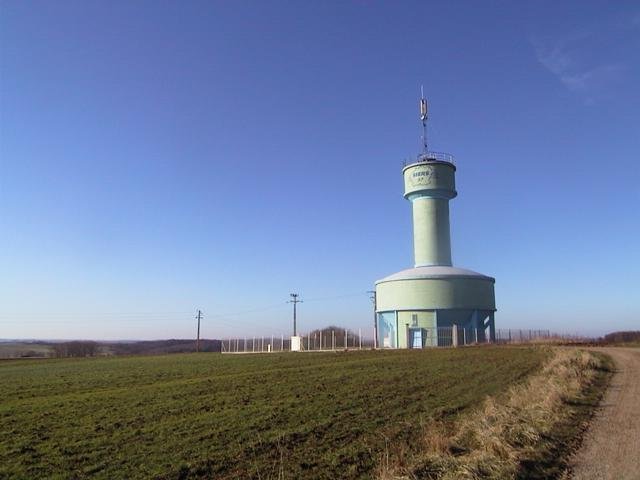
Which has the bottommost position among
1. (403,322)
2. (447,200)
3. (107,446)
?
(107,446)

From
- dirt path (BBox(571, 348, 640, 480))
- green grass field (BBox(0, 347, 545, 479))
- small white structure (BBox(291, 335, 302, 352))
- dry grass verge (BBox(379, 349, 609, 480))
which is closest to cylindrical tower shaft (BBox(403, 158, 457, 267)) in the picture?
small white structure (BBox(291, 335, 302, 352))

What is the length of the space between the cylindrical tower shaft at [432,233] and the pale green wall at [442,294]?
4137mm

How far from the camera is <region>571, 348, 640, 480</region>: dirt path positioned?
340 inches

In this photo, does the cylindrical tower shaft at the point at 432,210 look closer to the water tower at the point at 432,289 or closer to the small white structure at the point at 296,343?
the water tower at the point at 432,289

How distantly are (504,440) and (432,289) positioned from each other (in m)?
42.2

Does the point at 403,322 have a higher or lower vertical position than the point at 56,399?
higher

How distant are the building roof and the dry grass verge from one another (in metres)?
35.9

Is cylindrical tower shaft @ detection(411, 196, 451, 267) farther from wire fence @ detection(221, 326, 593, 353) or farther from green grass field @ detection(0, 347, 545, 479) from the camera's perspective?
green grass field @ detection(0, 347, 545, 479)

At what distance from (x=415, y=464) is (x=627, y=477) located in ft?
10.1

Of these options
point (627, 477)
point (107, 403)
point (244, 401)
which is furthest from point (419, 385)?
point (627, 477)

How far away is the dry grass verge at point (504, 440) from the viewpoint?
8570 millimetres

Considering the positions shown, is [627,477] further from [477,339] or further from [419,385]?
[477,339]

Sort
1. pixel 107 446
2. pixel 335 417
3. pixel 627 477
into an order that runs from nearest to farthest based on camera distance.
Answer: pixel 627 477 < pixel 107 446 < pixel 335 417

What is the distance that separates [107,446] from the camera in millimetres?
11383
